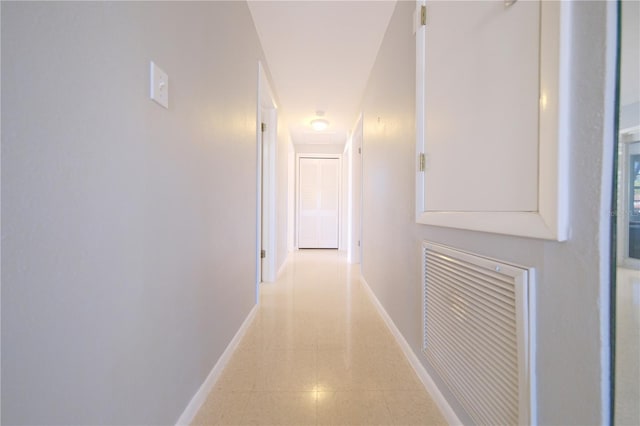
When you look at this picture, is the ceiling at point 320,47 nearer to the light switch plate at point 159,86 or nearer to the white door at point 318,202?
the light switch plate at point 159,86

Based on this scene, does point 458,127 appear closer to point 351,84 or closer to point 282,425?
point 282,425

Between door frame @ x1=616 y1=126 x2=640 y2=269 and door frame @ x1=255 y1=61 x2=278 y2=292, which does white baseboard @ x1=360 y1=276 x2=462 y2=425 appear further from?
door frame @ x1=255 y1=61 x2=278 y2=292

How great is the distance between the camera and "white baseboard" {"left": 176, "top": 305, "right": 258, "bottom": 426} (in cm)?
113

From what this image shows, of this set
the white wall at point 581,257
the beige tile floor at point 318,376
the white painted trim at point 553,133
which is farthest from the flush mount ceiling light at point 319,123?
the white painted trim at point 553,133

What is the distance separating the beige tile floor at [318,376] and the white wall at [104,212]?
0.88ft

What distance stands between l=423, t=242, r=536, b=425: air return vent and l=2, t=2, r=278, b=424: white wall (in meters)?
1.08

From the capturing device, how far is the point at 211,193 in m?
1.40

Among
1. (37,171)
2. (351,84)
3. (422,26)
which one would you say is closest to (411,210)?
(422,26)

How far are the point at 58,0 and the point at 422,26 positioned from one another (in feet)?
4.65

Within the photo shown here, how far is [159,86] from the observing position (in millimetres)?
902

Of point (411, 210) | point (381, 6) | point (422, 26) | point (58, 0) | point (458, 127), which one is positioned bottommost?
point (411, 210)

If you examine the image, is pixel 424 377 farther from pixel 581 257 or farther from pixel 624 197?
pixel 624 197

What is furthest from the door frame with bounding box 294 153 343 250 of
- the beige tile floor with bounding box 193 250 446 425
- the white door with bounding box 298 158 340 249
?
the beige tile floor with bounding box 193 250 446 425

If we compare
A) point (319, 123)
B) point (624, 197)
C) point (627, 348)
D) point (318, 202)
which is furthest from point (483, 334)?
point (318, 202)
